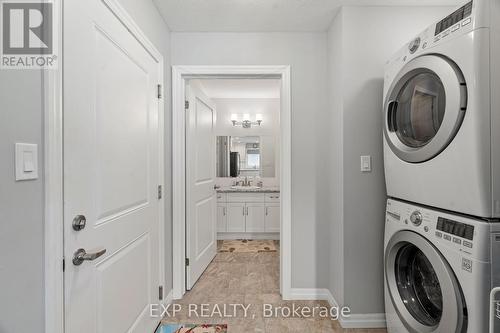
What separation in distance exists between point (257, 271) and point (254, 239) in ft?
3.92

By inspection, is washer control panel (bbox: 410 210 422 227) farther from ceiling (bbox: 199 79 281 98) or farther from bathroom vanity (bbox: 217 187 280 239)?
bathroom vanity (bbox: 217 187 280 239)

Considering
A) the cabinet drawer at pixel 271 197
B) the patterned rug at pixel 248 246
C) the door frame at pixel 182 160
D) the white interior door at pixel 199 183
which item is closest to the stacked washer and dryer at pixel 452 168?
the door frame at pixel 182 160

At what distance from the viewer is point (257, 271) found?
2.90 metres

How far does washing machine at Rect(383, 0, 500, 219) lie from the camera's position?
1.04 metres

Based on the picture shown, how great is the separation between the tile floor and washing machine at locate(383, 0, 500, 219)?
128cm

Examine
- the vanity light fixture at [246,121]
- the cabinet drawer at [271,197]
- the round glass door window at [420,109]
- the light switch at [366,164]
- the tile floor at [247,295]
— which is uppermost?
the vanity light fixture at [246,121]

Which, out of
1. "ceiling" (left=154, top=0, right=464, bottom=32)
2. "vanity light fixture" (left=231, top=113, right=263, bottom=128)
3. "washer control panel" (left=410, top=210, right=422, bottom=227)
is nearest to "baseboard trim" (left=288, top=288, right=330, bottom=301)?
"washer control panel" (left=410, top=210, right=422, bottom=227)

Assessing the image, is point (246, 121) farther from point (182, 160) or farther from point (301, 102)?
point (182, 160)

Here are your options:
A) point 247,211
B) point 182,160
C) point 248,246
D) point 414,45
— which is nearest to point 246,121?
point 247,211

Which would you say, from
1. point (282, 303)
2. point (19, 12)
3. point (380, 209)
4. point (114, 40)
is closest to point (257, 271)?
point (282, 303)

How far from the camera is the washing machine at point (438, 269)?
1.02 m

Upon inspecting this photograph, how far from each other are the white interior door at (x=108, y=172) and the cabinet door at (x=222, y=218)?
221 cm

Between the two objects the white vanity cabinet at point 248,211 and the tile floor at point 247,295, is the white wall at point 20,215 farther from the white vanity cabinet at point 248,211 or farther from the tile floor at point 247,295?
the white vanity cabinet at point 248,211

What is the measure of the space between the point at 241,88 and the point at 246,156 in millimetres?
1194
